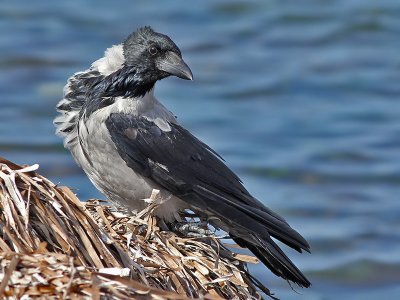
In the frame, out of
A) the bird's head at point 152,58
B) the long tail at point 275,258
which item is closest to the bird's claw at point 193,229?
the long tail at point 275,258

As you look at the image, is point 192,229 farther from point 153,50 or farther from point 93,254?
point 93,254

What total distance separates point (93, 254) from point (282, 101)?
13.8 m

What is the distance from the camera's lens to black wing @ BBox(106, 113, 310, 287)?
24.1ft

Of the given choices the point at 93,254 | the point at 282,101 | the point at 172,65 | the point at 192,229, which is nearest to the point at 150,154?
the point at 172,65

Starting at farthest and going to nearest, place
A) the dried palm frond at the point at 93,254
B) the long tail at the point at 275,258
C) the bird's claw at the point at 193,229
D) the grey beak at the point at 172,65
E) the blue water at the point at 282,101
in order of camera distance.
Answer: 1. the blue water at the point at 282,101
2. the grey beak at the point at 172,65
3. the long tail at the point at 275,258
4. the bird's claw at the point at 193,229
5. the dried palm frond at the point at 93,254

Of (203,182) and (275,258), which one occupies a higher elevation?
(203,182)

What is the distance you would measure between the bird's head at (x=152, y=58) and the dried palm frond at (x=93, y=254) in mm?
1037

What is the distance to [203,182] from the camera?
7547mm

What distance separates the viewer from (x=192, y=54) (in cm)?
2103

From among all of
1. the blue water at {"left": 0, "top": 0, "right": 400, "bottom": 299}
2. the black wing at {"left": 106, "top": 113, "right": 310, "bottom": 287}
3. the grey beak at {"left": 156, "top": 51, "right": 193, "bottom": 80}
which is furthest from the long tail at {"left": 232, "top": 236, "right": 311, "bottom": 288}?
the blue water at {"left": 0, "top": 0, "right": 400, "bottom": 299}

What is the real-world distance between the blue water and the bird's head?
19.9ft

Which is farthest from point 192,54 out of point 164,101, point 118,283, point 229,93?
point 118,283

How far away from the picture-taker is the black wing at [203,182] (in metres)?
7.34

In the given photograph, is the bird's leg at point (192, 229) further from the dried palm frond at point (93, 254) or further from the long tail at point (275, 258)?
the long tail at point (275, 258)
